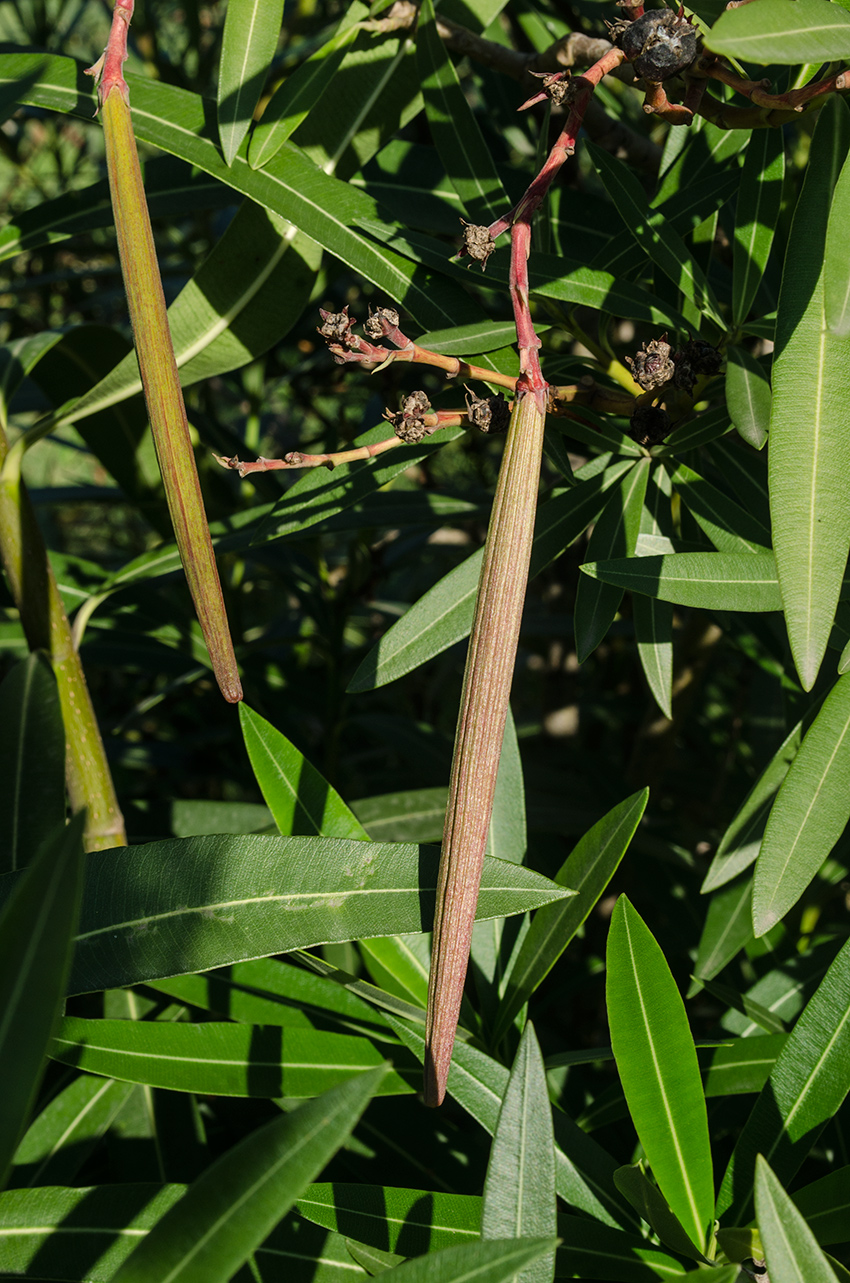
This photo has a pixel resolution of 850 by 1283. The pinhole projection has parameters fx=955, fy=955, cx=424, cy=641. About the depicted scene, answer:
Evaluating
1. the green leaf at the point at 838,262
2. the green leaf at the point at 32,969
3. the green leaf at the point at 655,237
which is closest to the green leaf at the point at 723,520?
the green leaf at the point at 655,237

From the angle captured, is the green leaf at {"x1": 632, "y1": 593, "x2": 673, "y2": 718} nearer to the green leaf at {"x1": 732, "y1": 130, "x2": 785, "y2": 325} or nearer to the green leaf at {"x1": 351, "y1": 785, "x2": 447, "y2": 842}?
the green leaf at {"x1": 732, "y1": 130, "x2": 785, "y2": 325}

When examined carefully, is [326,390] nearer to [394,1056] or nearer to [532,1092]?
[394,1056]

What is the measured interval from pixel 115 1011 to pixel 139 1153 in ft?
0.36

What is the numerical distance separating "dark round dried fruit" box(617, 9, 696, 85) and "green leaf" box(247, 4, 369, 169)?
247mm

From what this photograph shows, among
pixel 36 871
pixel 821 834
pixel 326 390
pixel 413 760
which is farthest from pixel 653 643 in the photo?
pixel 326 390

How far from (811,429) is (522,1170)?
0.37 meters

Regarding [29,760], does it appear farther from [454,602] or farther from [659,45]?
[659,45]

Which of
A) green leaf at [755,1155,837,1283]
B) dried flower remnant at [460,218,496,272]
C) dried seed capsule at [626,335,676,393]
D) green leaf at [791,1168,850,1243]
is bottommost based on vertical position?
green leaf at [791,1168,850,1243]

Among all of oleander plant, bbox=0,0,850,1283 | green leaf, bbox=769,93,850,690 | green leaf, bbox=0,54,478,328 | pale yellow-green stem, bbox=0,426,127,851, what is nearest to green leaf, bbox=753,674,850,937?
oleander plant, bbox=0,0,850,1283

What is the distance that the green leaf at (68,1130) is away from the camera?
0.72 meters

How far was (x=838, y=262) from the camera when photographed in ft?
1.37

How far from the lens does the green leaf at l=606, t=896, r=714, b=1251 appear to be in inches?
20.9

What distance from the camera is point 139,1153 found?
0.75 metres

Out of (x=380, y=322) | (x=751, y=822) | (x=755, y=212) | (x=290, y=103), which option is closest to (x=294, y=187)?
(x=290, y=103)
